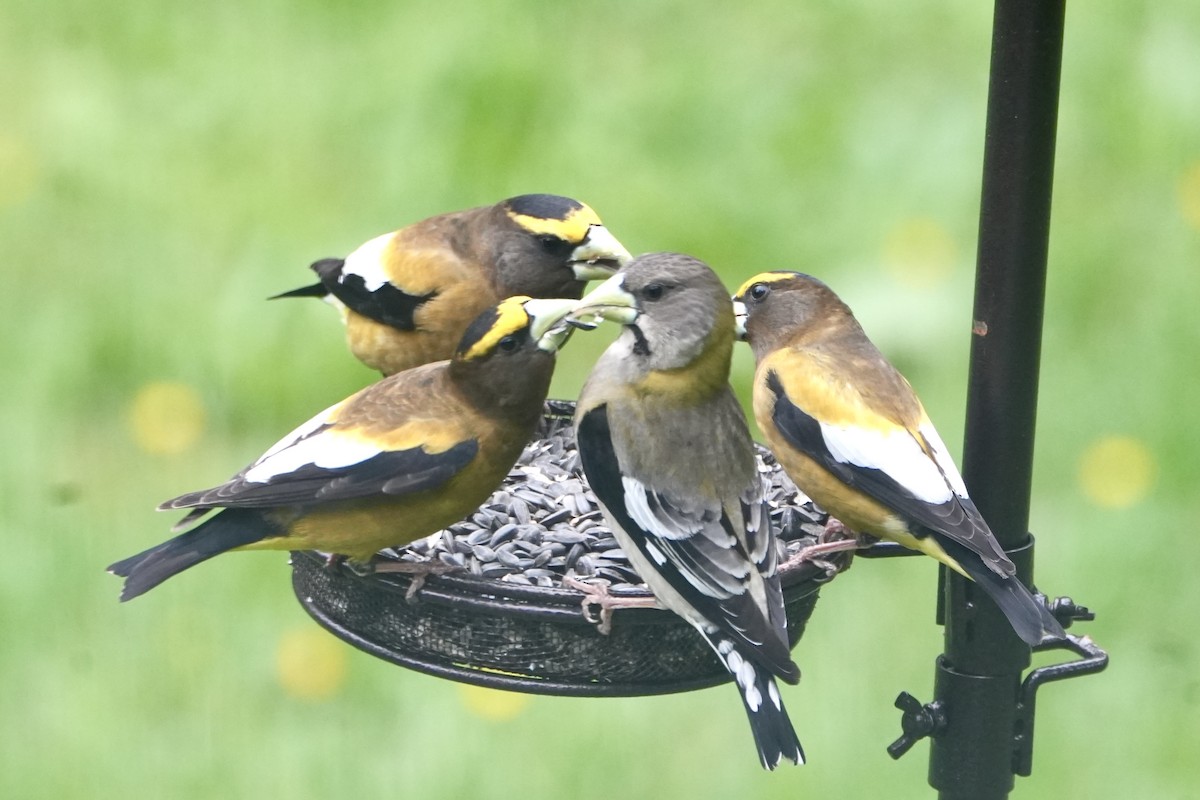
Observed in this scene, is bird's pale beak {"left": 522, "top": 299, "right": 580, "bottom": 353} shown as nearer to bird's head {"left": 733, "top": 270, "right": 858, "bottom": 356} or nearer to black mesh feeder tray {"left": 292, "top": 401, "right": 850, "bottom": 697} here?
black mesh feeder tray {"left": 292, "top": 401, "right": 850, "bottom": 697}

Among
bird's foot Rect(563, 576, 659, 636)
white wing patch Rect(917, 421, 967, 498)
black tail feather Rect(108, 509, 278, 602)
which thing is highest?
white wing patch Rect(917, 421, 967, 498)

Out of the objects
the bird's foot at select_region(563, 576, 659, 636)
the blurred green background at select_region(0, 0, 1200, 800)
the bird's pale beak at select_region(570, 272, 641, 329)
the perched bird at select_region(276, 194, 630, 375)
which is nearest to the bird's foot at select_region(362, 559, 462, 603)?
the bird's foot at select_region(563, 576, 659, 636)

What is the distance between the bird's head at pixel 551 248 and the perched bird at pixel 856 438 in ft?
1.06

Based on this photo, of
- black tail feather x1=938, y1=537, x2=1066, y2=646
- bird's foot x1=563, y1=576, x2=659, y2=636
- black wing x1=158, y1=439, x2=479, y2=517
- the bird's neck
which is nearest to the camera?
black tail feather x1=938, y1=537, x2=1066, y2=646

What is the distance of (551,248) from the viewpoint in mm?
3822

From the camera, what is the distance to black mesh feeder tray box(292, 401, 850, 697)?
3125 mm

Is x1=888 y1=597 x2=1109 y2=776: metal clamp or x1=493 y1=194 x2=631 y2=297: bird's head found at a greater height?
x1=493 y1=194 x2=631 y2=297: bird's head

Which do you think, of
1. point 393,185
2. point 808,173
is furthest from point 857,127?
point 393,185

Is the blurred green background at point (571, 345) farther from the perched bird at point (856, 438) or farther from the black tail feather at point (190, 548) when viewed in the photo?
the black tail feather at point (190, 548)

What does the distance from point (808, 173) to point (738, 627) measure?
122 inches

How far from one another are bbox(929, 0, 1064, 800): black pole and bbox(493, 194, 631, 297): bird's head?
99 cm

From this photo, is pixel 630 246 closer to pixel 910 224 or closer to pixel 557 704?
pixel 910 224

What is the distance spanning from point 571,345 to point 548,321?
227 cm

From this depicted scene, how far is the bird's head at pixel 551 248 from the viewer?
148 inches
